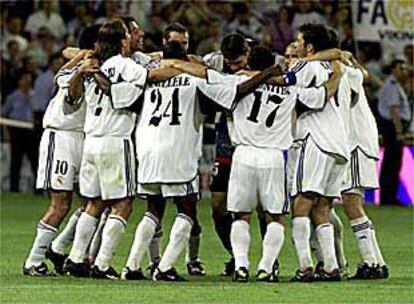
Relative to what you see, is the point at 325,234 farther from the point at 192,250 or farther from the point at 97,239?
the point at 97,239

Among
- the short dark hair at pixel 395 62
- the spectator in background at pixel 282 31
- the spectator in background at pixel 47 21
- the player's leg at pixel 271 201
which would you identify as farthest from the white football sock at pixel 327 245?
the spectator in background at pixel 47 21

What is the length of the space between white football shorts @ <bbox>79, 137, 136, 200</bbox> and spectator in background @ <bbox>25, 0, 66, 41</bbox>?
13542 millimetres

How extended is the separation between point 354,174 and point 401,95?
10826mm

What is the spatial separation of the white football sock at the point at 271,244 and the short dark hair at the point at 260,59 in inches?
55.3

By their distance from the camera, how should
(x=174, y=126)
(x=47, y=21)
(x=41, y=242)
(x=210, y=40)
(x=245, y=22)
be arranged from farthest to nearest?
1. (x=47, y=21)
2. (x=245, y=22)
3. (x=210, y=40)
4. (x=41, y=242)
5. (x=174, y=126)

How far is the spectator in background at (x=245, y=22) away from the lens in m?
27.0

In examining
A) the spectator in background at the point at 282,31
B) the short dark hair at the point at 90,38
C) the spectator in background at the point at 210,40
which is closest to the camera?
the short dark hair at the point at 90,38

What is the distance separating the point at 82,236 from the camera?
14.1 m

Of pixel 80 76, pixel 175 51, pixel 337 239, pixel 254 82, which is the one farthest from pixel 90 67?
pixel 337 239

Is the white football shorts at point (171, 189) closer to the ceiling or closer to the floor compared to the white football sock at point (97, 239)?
closer to the ceiling

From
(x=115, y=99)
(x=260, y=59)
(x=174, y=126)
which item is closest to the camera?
(x=174, y=126)

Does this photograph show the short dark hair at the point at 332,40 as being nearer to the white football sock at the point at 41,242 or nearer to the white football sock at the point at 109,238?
the white football sock at the point at 109,238

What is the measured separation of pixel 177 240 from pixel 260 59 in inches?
69.7

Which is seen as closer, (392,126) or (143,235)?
(143,235)
